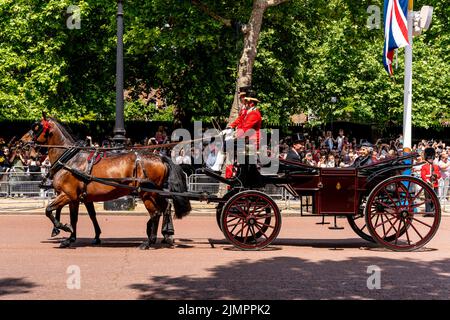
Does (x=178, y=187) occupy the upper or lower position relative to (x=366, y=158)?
lower

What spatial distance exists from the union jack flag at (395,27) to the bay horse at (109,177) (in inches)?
316

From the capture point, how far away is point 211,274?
7.84 metres

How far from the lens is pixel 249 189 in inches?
381

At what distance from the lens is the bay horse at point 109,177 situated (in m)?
9.95

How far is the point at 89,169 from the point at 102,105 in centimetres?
1819

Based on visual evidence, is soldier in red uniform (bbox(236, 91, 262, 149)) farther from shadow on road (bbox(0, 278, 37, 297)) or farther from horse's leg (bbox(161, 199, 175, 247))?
shadow on road (bbox(0, 278, 37, 297))

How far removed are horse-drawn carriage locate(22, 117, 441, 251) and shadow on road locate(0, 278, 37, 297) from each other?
245 cm

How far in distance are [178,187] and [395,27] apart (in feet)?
28.1

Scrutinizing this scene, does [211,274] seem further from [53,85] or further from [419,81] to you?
[419,81]

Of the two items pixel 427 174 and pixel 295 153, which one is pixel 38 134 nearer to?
pixel 295 153

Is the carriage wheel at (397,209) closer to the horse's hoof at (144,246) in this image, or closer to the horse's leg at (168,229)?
the horse's leg at (168,229)

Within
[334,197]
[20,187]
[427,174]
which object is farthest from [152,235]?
[427,174]

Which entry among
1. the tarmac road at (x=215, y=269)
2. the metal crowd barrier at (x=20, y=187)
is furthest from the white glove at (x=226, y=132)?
the metal crowd barrier at (x=20, y=187)
